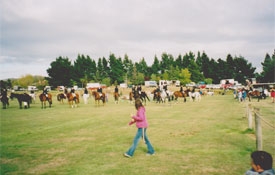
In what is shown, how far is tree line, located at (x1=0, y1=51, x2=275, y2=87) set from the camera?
98375 millimetres

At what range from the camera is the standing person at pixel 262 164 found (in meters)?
4.57

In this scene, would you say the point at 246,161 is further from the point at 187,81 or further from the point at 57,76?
the point at 57,76

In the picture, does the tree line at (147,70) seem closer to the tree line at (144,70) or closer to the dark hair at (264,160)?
the tree line at (144,70)

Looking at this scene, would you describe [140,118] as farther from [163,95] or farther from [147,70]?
[147,70]

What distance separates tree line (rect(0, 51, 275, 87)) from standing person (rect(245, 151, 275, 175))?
89.9 meters

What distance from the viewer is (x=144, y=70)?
12525cm

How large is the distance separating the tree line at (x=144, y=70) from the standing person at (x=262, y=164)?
89936mm

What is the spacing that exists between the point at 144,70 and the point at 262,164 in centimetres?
12103

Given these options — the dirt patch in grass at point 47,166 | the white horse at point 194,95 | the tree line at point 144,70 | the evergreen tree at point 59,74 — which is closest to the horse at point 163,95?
the white horse at point 194,95

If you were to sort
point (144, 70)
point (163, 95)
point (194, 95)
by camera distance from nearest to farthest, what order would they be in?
point (163, 95) < point (194, 95) < point (144, 70)

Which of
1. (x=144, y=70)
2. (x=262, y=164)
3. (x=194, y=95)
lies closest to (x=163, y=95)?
(x=194, y=95)

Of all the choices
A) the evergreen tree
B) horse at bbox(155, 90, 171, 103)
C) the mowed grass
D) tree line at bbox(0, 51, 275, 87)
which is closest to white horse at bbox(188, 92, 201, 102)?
horse at bbox(155, 90, 171, 103)

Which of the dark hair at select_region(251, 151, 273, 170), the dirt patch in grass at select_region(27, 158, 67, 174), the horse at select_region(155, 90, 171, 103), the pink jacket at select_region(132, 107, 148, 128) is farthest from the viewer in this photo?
the horse at select_region(155, 90, 171, 103)

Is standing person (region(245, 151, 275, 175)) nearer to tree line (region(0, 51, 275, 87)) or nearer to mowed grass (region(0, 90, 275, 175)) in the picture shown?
mowed grass (region(0, 90, 275, 175))
